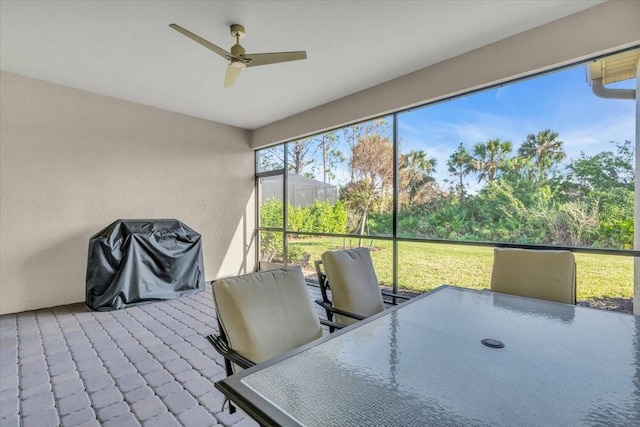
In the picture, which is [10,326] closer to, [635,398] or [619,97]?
[635,398]

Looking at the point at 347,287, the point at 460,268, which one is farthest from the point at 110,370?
the point at 460,268

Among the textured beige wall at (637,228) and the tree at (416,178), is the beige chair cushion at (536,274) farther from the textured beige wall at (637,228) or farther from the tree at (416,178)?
the tree at (416,178)

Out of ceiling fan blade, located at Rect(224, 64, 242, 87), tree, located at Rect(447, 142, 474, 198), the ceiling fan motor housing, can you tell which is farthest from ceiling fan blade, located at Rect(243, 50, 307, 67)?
tree, located at Rect(447, 142, 474, 198)

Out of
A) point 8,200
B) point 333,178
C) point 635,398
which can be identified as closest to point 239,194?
point 333,178

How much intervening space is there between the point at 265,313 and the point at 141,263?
3484 millimetres

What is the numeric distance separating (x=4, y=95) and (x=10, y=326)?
105 inches

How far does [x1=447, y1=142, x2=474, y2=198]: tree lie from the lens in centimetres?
352

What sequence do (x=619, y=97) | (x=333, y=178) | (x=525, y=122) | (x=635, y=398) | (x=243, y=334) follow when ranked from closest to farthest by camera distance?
(x=635, y=398) < (x=243, y=334) < (x=619, y=97) < (x=525, y=122) < (x=333, y=178)

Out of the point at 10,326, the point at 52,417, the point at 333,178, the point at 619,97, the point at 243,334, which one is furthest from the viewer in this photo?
the point at 333,178

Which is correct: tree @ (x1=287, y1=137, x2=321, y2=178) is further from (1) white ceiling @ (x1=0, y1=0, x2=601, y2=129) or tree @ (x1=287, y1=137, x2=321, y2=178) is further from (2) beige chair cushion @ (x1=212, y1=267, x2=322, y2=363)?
(2) beige chair cushion @ (x1=212, y1=267, x2=322, y2=363)

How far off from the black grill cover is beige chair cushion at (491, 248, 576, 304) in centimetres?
401

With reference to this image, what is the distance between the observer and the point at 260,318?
137 cm

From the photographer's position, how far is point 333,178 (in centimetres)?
488

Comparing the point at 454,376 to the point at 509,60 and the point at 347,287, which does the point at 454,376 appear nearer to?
the point at 347,287
